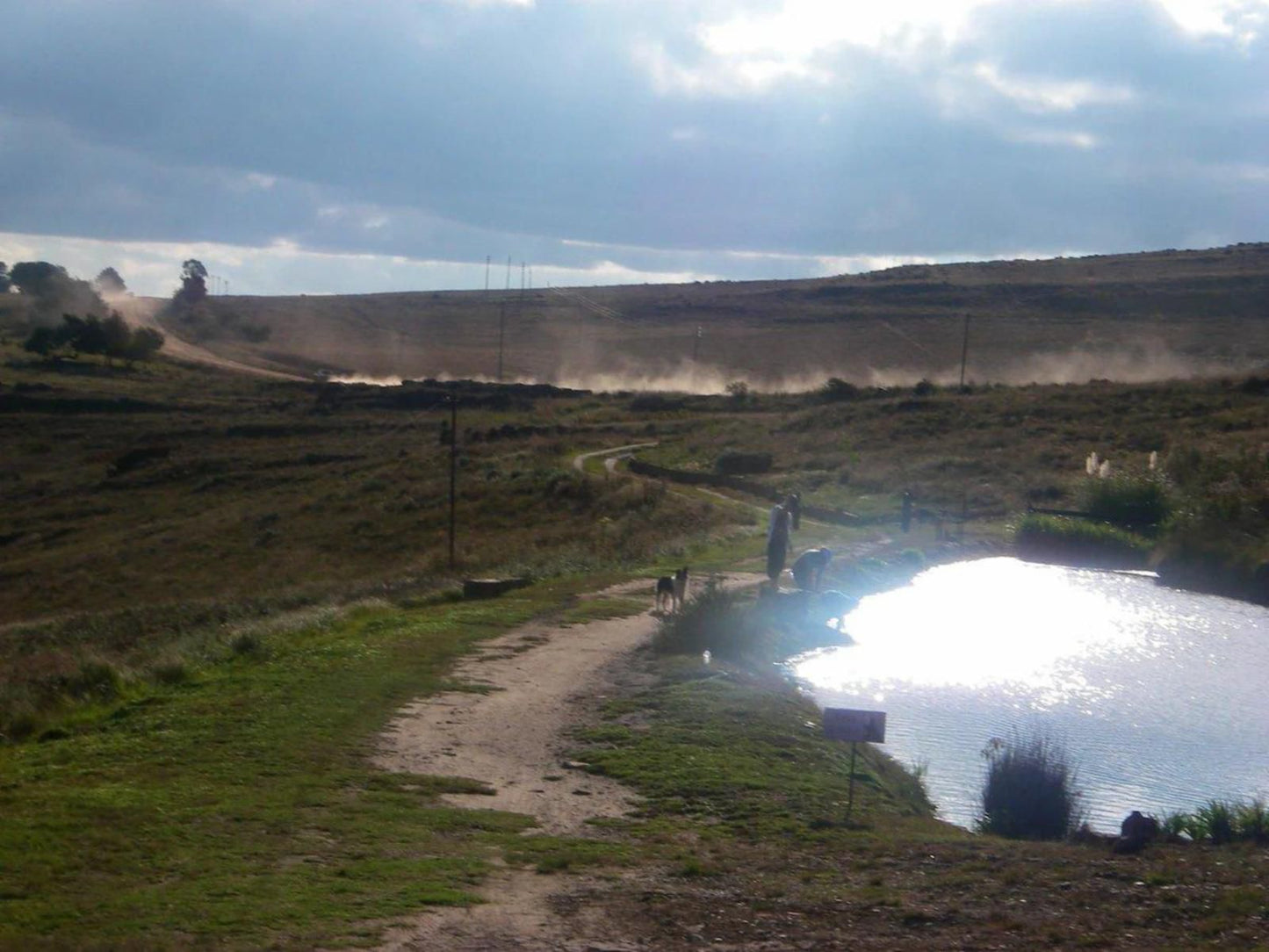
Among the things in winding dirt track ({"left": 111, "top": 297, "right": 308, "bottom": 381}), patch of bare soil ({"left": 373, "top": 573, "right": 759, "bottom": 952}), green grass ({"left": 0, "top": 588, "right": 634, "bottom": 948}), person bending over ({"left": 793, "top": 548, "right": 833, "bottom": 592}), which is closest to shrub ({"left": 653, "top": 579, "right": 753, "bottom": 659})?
patch of bare soil ({"left": 373, "top": 573, "right": 759, "bottom": 952})

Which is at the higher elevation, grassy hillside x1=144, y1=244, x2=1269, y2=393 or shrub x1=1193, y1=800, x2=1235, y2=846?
grassy hillside x1=144, y1=244, x2=1269, y2=393

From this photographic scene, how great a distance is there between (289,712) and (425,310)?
507 ft

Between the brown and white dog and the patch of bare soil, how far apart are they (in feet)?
0.95

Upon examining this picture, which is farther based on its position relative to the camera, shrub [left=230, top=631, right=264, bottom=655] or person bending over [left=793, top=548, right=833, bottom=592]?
person bending over [left=793, top=548, right=833, bottom=592]

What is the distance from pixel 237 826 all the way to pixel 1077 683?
10321mm

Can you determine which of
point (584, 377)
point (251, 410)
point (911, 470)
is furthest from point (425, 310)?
point (911, 470)

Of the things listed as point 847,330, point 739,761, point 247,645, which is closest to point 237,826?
point 739,761

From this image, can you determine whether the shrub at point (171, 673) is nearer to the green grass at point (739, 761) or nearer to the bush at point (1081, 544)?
the green grass at point (739, 761)

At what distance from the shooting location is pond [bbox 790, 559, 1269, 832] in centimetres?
1280

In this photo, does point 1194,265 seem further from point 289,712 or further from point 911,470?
point 289,712

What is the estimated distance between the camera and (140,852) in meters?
8.82

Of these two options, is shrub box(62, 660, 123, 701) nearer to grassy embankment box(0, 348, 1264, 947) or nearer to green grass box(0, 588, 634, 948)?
grassy embankment box(0, 348, 1264, 947)

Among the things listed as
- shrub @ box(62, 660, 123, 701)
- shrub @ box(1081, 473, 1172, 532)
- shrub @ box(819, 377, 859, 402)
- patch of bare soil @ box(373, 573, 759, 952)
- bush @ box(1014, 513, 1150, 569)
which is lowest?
shrub @ box(62, 660, 123, 701)

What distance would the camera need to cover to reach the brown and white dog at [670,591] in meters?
19.3
